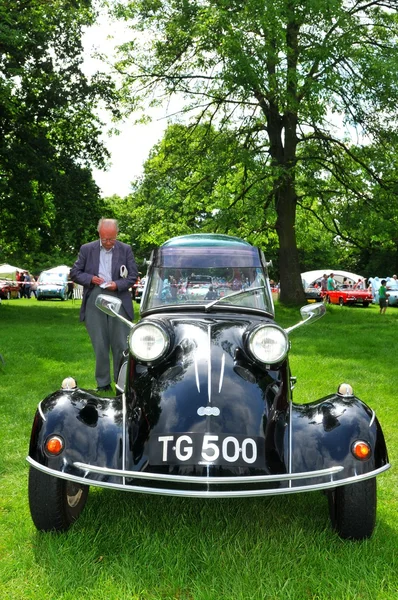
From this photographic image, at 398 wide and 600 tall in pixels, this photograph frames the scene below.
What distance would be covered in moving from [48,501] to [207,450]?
997 mm

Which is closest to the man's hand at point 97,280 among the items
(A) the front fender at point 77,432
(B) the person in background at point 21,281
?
(A) the front fender at point 77,432

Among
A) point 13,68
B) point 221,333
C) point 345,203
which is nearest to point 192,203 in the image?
point 345,203

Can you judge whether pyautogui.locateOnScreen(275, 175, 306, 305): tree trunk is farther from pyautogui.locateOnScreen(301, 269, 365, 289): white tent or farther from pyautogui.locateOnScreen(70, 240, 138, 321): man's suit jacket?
pyautogui.locateOnScreen(301, 269, 365, 289): white tent

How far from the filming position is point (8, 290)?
146 feet

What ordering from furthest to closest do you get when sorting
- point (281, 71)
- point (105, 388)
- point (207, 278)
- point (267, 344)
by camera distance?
1. point (281, 71)
2. point (105, 388)
3. point (207, 278)
4. point (267, 344)

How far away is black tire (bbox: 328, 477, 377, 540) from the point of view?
140 inches

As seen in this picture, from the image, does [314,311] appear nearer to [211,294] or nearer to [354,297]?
[211,294]

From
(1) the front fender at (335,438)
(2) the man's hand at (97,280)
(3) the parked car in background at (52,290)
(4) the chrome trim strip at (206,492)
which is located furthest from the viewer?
(3) the parked car in background at (52,290)

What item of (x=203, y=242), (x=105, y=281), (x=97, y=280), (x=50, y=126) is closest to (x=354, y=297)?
(x=50, y=126)

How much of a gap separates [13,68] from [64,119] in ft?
19.0

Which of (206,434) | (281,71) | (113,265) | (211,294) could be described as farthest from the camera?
(281,71)

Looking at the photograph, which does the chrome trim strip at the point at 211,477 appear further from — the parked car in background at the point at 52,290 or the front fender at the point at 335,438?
the parked car in background at the point at 52,290

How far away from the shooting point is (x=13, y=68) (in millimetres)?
21094

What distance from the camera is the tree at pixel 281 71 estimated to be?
19.2m
